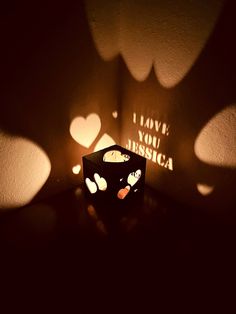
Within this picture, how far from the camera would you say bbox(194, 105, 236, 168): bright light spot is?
104cm

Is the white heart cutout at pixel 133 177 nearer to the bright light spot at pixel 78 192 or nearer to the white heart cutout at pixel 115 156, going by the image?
the white heart cutout at pixel 115 156

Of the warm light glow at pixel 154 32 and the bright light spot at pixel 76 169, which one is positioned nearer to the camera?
the warm light glow at pixel 154 32

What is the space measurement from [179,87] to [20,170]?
0.84 meters

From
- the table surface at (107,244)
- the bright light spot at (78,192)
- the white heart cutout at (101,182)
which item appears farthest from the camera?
the bright light spot at (78,192)

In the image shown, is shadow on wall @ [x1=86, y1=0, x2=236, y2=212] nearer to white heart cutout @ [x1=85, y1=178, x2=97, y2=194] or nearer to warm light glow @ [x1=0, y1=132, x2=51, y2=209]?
white heart cutout @ [x1=85, y1=178, x2=97, y2=194]

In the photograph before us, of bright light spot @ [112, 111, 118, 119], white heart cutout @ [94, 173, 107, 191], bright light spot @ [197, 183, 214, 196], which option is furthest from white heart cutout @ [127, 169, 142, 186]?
bright light spot @ [112, 111, 118, 119]

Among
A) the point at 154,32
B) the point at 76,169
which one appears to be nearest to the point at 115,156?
the point at 76,169

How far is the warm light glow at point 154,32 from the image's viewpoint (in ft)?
3.33

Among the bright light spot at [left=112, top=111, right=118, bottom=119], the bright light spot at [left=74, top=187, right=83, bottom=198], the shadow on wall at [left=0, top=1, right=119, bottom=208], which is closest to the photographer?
the shadow on wall at [left=0, top=1, right=119, bottom=208]

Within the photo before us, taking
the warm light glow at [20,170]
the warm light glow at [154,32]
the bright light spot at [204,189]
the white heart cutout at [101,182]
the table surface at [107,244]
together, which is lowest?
the table surface at [107,244]

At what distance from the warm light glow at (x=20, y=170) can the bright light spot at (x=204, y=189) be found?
30.1 inches

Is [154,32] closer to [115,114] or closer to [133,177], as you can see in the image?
[115,114]

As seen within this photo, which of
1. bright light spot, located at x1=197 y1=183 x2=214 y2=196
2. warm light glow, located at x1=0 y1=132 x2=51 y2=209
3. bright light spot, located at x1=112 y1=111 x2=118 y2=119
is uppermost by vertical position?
bright light spot, located at x1=112 y1=111 x2=118 y2=119

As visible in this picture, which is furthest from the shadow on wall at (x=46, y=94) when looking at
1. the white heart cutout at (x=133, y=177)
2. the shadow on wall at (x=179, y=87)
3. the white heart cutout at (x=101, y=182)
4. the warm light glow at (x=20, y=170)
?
the white heart cutout at (x=133, y=177)
